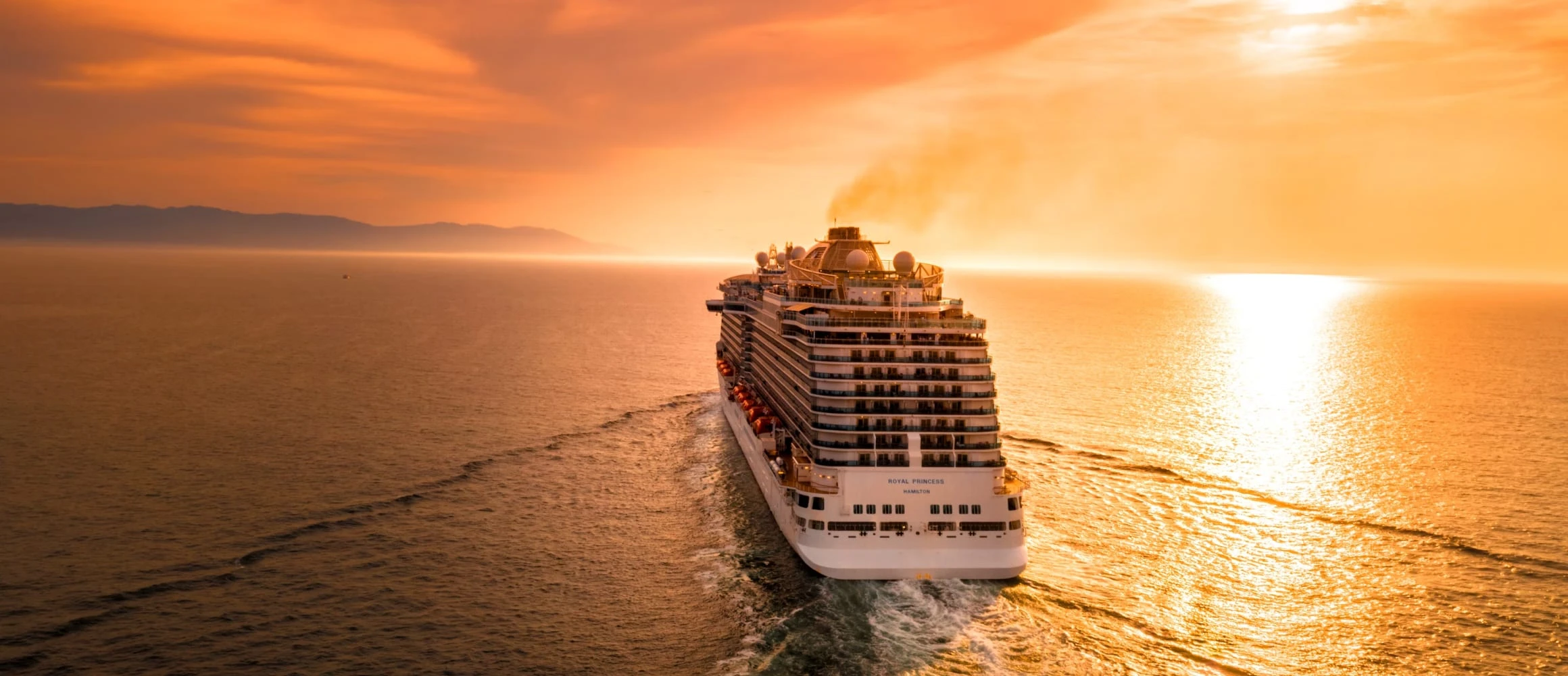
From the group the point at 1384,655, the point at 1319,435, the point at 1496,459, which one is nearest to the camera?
the point at 1384,655

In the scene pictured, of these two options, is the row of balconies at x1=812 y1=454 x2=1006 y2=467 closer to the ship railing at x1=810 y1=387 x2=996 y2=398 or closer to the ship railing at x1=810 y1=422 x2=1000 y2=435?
the ship railing at x1=810 y1=422 x2=1000 y2=435

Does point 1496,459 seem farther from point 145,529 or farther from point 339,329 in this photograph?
point 339,329

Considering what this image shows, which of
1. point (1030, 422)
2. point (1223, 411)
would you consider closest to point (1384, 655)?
point (1030, 422)

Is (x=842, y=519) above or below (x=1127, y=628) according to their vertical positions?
above

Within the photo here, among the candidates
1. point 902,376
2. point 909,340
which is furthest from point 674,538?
point 909,340

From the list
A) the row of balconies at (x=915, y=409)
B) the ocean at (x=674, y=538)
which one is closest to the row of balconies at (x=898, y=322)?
the row of balconies at (x=915, y=409)

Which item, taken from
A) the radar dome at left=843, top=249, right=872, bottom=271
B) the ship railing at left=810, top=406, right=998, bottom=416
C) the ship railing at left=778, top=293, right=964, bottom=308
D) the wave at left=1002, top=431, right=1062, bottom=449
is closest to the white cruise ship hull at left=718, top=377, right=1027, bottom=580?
the ship railing at left=810, top=406, right=998, bottom=416
